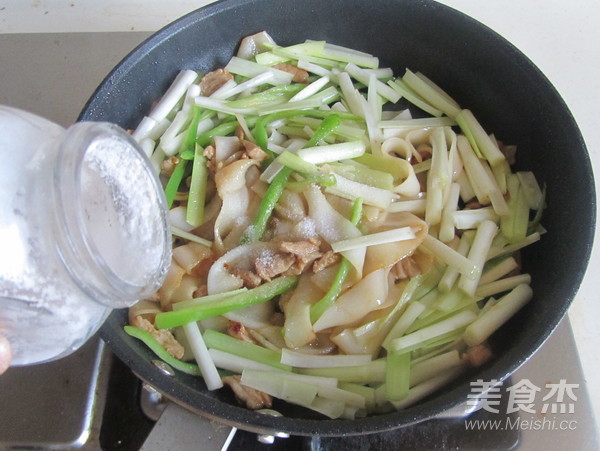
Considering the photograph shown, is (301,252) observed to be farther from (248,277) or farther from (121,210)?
(121,210)

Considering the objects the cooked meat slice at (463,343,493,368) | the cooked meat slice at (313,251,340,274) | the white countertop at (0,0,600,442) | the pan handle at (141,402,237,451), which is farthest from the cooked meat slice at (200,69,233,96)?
the cooked meat slice at (463,343,493,368)

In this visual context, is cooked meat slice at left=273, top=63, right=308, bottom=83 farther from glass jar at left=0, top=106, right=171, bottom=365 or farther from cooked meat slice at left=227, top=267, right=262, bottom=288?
glass jar at left=0, top=106, right=171, bottom=365

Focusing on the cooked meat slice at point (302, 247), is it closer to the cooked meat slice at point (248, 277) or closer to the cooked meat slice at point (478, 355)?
the cooked meat slice at point (248, 277)

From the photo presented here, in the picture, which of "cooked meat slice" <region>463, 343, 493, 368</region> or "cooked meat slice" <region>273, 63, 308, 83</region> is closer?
"cooked meat slice" <region>463, 343, 493, 368</region>

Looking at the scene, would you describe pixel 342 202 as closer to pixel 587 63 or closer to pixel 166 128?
pixel 166 128

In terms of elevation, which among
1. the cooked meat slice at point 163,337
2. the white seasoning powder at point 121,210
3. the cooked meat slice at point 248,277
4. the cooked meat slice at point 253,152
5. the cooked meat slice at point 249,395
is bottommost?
the cooked meat slice at point 249,395

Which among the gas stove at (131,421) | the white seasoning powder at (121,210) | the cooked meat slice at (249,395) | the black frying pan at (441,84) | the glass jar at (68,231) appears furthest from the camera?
the gas stove at (131,421)

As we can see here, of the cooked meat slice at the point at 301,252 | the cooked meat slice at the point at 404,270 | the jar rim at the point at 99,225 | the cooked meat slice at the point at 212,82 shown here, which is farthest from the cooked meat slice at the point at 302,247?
the cooked meat slice at the point at 212,82
